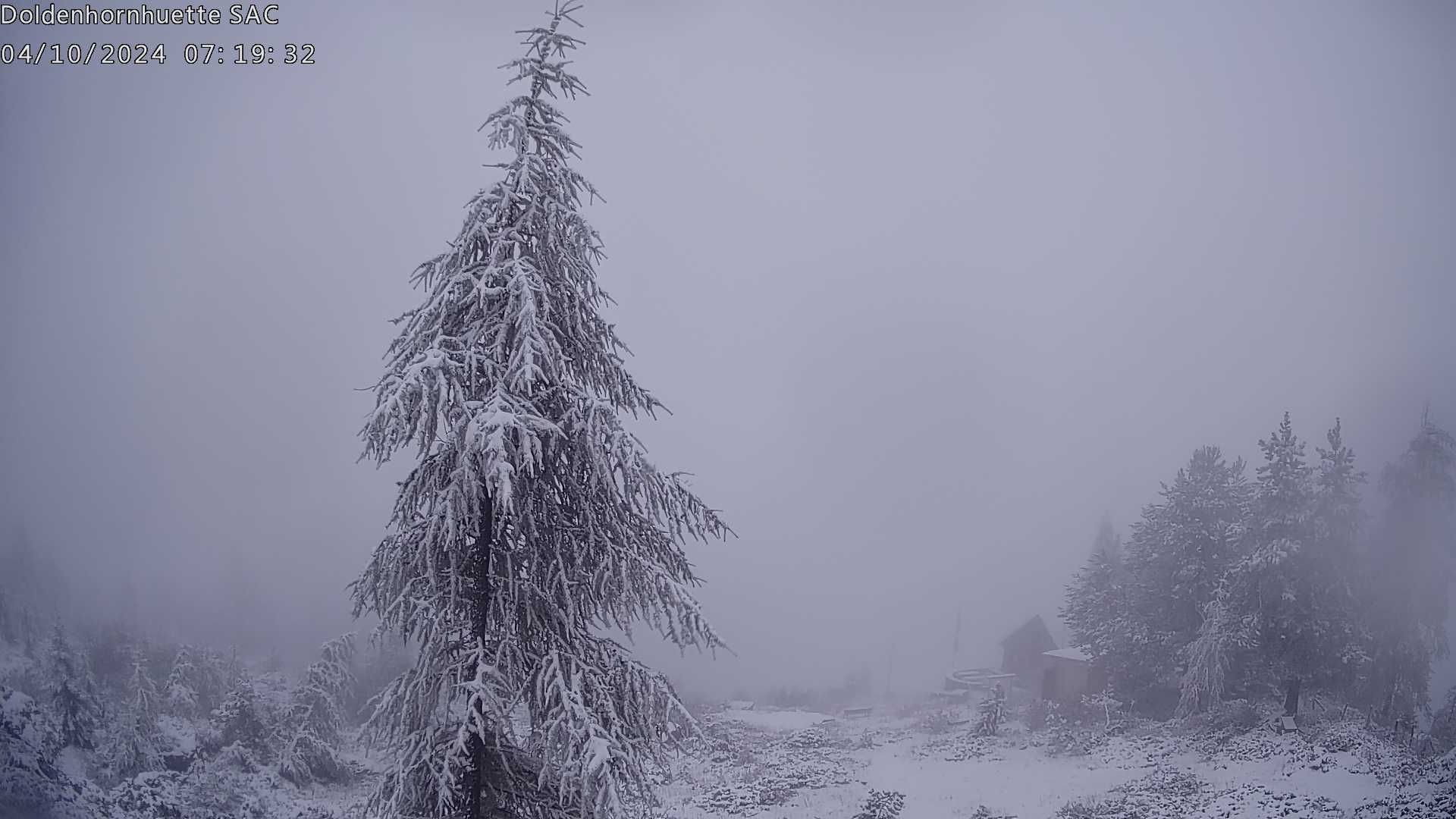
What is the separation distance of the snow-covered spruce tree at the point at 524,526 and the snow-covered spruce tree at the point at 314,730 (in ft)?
71.6

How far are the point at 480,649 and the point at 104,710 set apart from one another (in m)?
26.0

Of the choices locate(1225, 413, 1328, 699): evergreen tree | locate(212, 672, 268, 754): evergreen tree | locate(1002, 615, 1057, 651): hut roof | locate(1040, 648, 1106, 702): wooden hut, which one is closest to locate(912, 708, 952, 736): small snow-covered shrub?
locate(1040, 648, 1106, 702): wooden hut

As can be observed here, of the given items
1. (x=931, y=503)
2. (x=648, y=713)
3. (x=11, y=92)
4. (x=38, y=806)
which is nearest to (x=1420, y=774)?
(x=648, y=713)

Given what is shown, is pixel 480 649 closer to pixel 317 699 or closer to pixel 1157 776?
pixel 317 699

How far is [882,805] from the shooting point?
23047 mm

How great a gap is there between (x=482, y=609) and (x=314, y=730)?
24755 millimetres

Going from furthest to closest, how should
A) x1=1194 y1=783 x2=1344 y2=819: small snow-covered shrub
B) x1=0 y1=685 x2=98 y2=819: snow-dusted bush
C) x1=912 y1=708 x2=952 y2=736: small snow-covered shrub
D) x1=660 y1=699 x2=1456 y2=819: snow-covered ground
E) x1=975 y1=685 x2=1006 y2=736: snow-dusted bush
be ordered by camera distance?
x1=912 y1=708 x2=952 y2=736: small snow-covered shrub < x1=975 y1=685 x2=1006 y2=736: snow-dusted bush < x1=660 y1=699 x2=1456 y2=819: snow-covered ground < x1=1194 y1=783 x2=1344 y2=819: small snow-covered shrub < x1=0 y1=685 x2=98 y2=819: snow-dusted bush

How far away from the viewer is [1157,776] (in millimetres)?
24688

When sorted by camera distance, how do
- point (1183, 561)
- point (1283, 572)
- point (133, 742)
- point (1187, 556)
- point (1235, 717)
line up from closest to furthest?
1. point (133, 742)
2. point (1283, 572)
3. point (1235, 717)
4. point (1187, 556)
5. point (1183, 561)

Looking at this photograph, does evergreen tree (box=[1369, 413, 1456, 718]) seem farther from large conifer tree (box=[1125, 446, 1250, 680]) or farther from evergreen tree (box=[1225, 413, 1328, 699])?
large conifer tree (box=[1125, 446, 1250, 680])

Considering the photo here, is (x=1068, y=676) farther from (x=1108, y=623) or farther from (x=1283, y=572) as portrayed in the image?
(x=1283, y=572)

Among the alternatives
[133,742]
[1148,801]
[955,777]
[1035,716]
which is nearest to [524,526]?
[1148,801]

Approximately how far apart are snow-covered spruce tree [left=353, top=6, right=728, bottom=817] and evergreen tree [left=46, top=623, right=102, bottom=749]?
74.4 ft

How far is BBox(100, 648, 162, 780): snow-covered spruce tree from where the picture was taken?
70.7 feet
